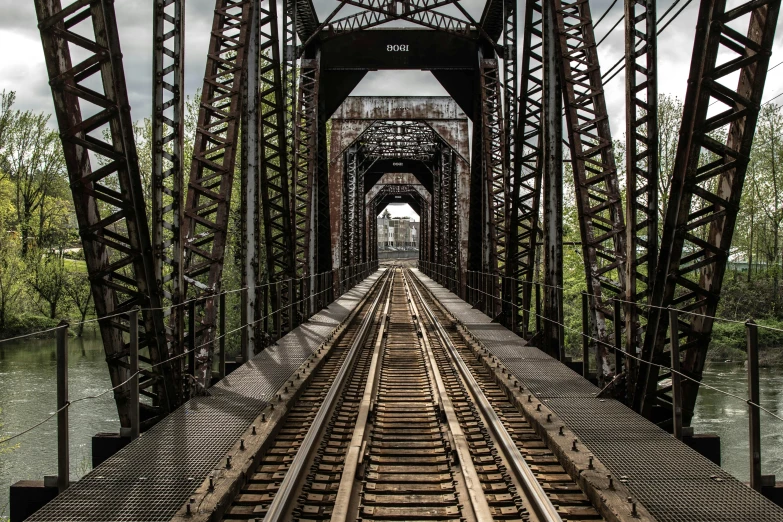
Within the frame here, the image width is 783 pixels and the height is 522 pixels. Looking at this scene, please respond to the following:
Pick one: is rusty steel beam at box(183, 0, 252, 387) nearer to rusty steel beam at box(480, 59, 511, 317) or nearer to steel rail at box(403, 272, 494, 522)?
steel rail at box(403, 272, 494, 522)

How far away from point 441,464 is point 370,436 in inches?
38.9

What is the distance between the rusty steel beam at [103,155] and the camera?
5.51 meters

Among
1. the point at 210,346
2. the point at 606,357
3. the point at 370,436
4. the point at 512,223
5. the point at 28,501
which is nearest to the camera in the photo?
the point at 28,501

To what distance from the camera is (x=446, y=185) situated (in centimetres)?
3528

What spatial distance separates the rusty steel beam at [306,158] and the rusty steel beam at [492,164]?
4.82 metres

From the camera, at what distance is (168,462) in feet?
15.6

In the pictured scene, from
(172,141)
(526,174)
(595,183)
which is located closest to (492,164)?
(526,174)

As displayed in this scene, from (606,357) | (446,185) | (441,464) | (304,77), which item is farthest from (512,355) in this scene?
(446,185)

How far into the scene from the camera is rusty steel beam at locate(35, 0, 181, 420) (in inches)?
217

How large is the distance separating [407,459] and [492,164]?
13432mm

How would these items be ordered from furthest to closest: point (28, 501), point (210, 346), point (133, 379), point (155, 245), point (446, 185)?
point (446, 185) → point (210, 346) → point (155, 245) → point (133, 379) → point (28, 501)

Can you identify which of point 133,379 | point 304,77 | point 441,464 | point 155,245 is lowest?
point 441,464

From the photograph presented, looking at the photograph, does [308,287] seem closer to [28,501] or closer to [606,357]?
[606,357]

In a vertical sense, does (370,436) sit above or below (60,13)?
below
